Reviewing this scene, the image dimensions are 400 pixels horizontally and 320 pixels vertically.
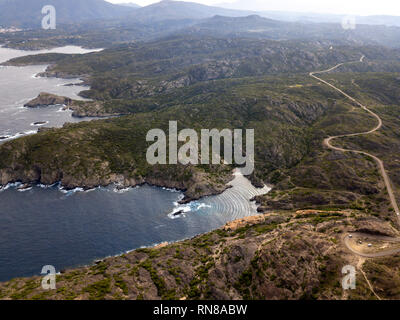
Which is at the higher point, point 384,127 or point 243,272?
point 384,127

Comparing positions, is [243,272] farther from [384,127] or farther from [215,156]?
[384,127]

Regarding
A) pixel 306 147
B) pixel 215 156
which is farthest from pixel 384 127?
pixel 215 156

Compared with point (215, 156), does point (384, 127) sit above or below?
above

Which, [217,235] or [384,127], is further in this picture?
[384,127]
